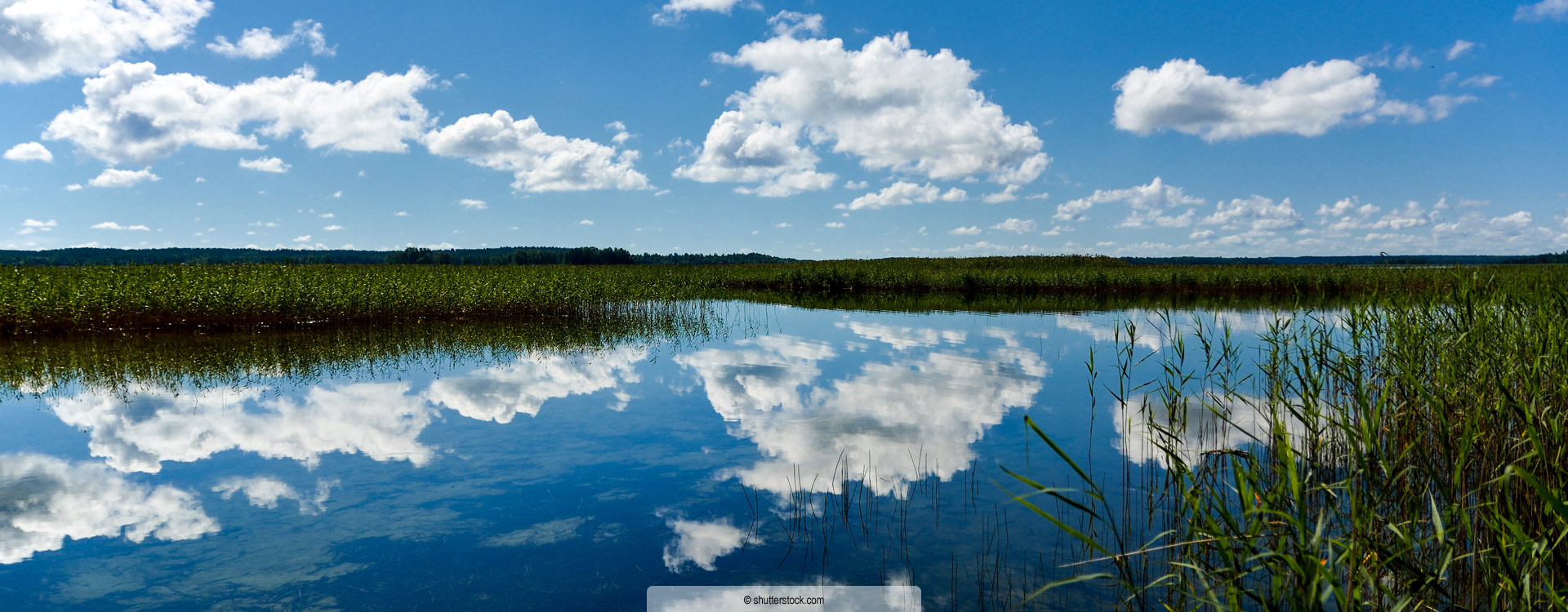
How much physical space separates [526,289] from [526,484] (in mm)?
21387

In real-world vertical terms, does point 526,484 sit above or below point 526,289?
below

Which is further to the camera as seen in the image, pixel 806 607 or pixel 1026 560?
pixel 1026 560

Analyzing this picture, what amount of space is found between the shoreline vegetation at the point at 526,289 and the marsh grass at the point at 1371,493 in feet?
3.21

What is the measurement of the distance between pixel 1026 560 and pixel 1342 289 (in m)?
46.1

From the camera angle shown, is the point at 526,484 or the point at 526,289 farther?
the point at 526,289

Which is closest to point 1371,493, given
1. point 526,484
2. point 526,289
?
point 526,484

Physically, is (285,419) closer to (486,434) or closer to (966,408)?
(486,434)

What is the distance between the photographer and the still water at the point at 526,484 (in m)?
5.83

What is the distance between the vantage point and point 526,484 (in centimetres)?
827

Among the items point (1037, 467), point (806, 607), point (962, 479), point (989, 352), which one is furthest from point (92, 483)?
point (989, 352)

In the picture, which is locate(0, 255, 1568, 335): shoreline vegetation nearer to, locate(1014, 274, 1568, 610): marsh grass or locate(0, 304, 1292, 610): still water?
locate(1014, 274, 1568, 610): marsh grass

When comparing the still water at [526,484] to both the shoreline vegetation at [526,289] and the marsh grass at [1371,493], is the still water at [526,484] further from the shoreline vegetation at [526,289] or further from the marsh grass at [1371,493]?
the shoreline vegetation at [526,289]

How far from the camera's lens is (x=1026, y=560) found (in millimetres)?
5891

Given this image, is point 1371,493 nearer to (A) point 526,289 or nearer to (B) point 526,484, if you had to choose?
(B) point 526,484
